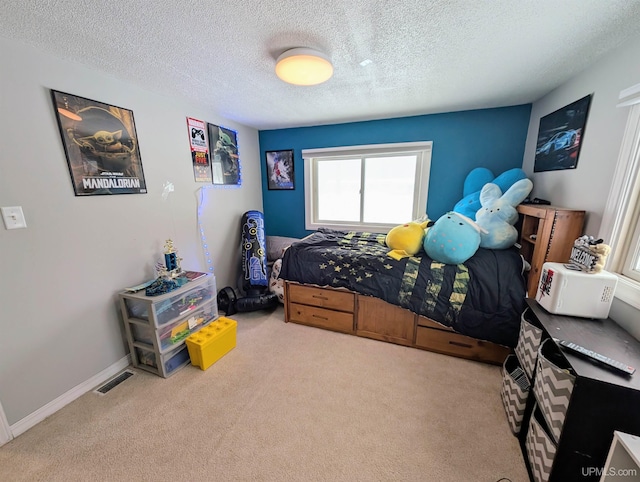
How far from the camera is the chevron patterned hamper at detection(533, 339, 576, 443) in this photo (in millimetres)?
992

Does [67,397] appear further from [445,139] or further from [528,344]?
[445,139]

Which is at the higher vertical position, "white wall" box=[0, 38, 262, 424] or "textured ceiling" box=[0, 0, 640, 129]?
"textured ceiling" box=[0, 0, 640, 129]

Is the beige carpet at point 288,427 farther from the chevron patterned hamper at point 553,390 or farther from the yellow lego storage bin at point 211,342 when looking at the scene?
the chevron patterned hamper at point 553,390

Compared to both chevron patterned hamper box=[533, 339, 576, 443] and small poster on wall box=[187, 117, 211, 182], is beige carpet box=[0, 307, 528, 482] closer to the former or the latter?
chevron patterned hamper box=[533, 339, 576, 443]

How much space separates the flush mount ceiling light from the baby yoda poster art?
4.34 feet

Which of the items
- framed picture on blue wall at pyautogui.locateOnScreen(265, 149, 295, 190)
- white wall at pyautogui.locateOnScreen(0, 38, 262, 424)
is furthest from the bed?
white wall at pyautogui.locateOnScreen(0, 38, 262, 424)

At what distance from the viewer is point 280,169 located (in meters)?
3.47

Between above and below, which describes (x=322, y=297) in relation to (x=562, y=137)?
below

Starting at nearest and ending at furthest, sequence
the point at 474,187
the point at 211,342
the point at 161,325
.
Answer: the point at 161,325 → the point at 211,342 → the point at 474,187

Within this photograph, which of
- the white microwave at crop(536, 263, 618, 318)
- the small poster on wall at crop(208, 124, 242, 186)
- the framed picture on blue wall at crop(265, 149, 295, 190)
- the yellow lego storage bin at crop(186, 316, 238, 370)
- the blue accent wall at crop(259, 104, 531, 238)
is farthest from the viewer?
the framed picture on blue wall at crop(265, 149, 295, 190)

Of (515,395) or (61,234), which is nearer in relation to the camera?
(515,395)

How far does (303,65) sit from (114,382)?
2.56m

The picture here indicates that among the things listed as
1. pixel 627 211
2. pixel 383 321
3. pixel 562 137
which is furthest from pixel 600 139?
pixel 383 321

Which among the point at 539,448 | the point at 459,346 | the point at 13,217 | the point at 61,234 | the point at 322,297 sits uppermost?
the point at 13,217
